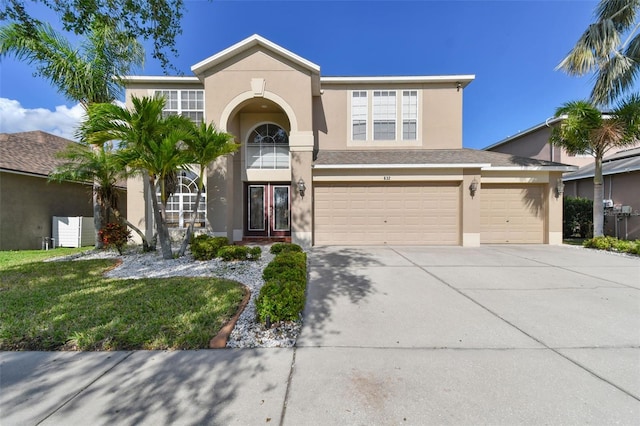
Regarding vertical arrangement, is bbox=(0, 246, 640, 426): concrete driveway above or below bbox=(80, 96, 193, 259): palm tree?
below

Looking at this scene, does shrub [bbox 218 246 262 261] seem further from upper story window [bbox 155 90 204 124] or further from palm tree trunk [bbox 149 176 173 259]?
upper story window [bbox 155 90 204 124]

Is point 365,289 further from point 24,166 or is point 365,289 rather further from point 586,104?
point 24,166

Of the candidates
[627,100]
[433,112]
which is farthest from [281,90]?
[627,100]

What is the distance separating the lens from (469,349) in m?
3.23

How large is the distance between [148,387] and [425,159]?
34.9 ft

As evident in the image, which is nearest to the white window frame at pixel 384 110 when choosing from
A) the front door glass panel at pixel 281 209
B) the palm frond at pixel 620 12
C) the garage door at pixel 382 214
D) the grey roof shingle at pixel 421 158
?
the grey roof shingle at pixel 421 158

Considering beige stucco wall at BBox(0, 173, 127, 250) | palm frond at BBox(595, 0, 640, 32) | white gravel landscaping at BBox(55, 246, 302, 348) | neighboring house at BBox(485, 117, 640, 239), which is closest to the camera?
white gravel landscaping at BBox(55, 246, 302, 348)

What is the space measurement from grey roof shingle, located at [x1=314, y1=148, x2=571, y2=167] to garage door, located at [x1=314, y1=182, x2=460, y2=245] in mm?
925

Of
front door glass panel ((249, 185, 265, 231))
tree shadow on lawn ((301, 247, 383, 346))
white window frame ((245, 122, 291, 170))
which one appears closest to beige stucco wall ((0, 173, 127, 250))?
front door glass panel ((249, 185, 265, 231))

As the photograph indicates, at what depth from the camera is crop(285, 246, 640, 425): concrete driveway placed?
2312 mm

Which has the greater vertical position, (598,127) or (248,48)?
(248,48)

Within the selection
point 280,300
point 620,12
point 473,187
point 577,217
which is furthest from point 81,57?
point 577,217

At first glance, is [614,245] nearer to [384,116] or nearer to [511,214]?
[511,214]

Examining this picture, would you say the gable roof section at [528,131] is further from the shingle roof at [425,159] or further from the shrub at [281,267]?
the shrub at [281,267]
